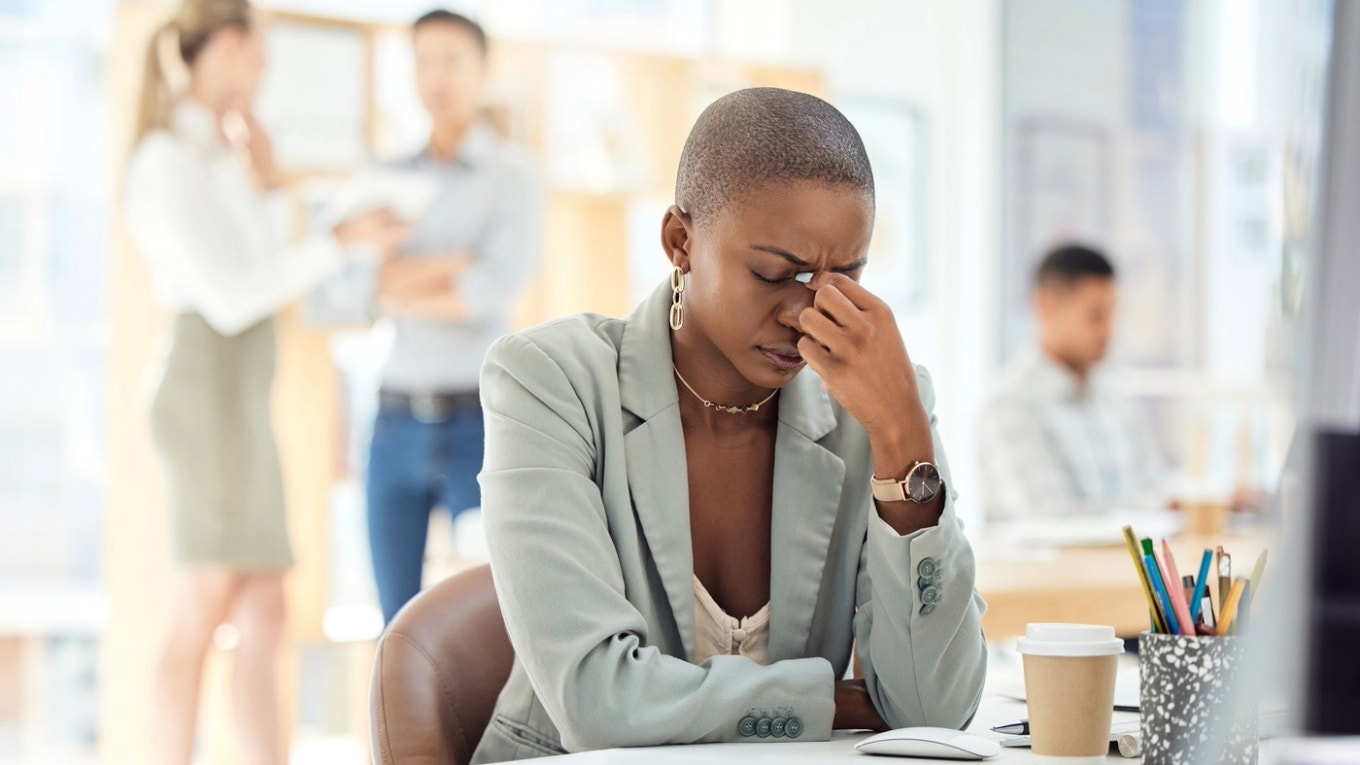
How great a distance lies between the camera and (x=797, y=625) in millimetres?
1484

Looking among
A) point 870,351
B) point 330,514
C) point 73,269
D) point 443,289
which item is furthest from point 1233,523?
point 73,269

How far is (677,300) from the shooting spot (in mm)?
1595

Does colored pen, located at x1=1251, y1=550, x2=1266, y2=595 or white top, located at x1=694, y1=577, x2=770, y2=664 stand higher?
colored pen, located at x1=1251, y1=550, x2=1266, y2=595

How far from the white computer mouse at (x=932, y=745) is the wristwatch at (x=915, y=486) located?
268mm

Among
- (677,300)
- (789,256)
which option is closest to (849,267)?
(789,256)

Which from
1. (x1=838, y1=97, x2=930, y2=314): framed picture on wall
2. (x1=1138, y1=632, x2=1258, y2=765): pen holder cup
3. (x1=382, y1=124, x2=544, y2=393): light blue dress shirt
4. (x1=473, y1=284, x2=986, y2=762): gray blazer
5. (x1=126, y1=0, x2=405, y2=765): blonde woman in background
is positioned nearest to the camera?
(x1=1138, y1=632, x2=1258, y2=765): pen holder cup

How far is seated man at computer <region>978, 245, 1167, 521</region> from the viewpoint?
426cm

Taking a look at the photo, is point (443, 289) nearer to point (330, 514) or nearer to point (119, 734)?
point (330, 514)

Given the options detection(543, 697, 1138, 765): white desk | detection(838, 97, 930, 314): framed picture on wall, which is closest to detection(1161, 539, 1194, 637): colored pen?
detection(543, 697, 1138, 765): white desk

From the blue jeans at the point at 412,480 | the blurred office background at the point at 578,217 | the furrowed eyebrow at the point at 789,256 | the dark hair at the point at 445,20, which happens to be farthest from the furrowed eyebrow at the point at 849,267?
the dark hair at the point at 445,20

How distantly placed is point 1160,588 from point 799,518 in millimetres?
470

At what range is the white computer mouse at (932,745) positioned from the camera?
3.73ft

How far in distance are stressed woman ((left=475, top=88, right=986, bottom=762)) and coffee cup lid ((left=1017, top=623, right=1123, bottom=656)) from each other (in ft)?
0.66

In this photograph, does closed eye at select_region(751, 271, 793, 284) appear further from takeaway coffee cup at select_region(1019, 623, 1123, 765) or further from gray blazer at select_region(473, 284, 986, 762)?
takeaway coffee cup at select_region(1019, 623, 1123, 765)
